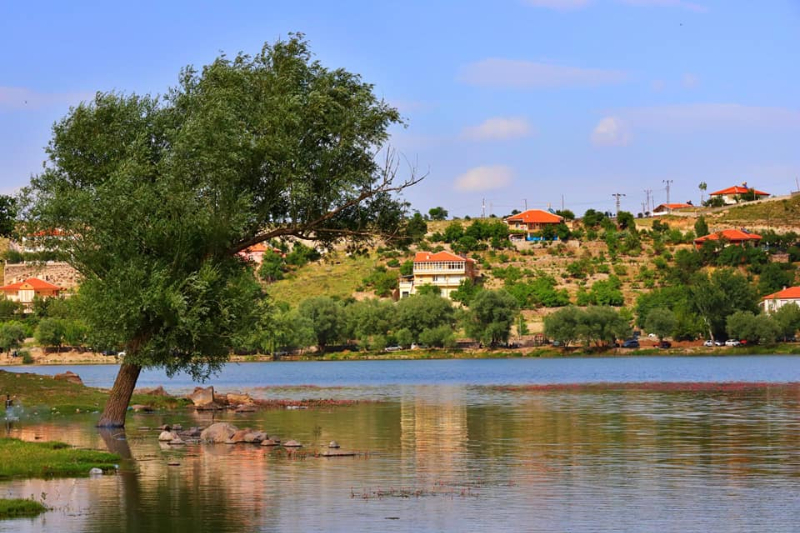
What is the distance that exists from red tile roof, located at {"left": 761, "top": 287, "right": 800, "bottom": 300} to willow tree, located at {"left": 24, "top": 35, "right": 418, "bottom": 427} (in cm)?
11433

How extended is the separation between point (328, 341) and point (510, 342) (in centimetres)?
2376

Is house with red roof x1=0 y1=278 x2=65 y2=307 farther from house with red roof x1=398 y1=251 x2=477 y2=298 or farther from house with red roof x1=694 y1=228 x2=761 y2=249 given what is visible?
house with red roof x1=694 y1=228 x2=761 y2=249

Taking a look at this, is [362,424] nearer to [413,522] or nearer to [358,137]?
[358,137]

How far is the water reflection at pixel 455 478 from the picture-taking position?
20000 mm

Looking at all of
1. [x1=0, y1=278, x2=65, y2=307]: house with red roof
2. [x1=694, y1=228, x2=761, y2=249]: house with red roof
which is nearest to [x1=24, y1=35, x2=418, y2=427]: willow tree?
[x1=694, y1=228, x2=761, y2=249]: house with red roof

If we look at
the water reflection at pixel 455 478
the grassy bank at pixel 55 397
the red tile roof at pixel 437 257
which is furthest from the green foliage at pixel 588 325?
the water reflection at pixel 455 478

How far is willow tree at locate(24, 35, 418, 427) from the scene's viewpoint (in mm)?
32969

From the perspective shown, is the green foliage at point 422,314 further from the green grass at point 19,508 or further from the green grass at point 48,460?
the green grass at point 19,508

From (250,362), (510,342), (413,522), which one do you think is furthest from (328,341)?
(413,522)

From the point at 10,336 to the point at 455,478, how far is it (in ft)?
426

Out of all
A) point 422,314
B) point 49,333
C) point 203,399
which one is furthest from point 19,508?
point 49,333

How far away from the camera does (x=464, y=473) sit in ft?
86.8

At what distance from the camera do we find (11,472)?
82.9 feet

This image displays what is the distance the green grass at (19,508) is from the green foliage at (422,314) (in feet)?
377
